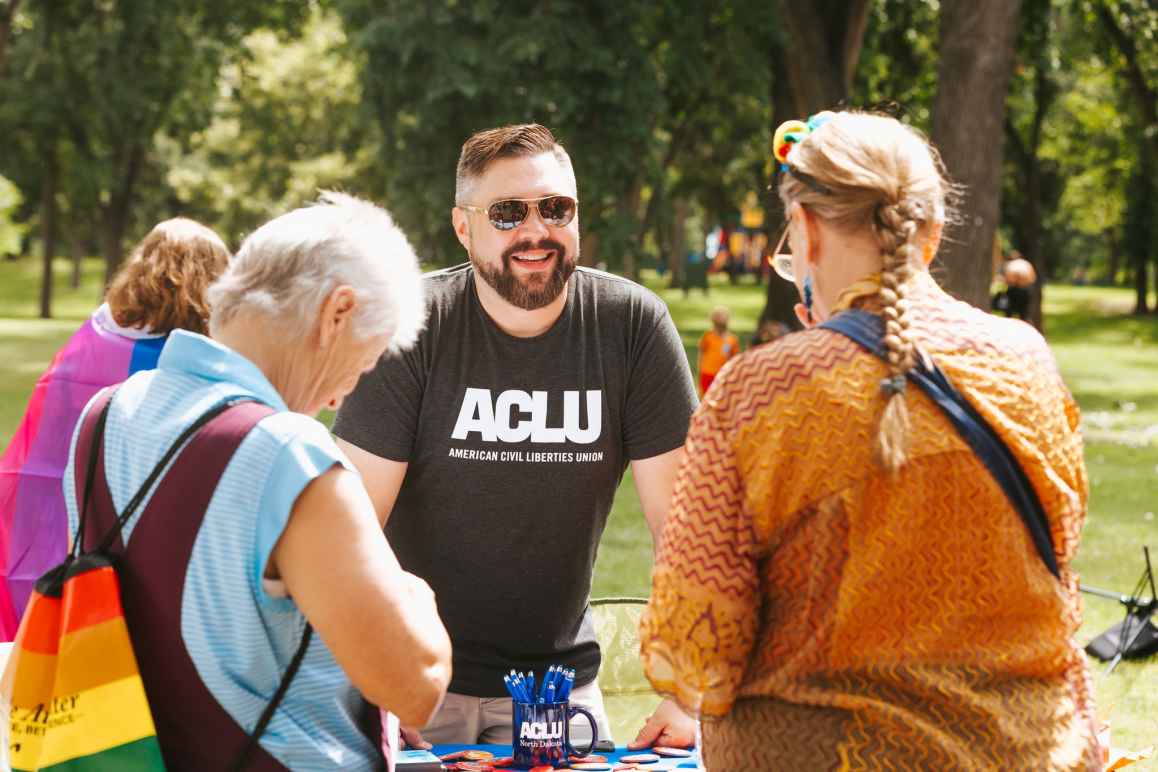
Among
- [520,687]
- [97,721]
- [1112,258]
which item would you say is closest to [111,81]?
[520,687]

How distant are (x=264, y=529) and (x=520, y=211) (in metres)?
1.61

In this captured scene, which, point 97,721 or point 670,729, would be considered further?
point 670,729

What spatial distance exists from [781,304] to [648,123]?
395 centimetres

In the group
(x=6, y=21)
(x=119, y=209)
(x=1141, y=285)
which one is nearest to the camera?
(x=6, y=21)

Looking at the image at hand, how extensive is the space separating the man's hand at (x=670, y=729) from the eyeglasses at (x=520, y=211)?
117cm

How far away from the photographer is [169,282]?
4.33 m

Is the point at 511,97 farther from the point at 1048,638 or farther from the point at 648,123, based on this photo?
the point at 1048,638

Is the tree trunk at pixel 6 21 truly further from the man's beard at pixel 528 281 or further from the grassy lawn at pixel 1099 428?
the man's beard at pixel 528 281

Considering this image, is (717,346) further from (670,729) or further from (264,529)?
(264,529)

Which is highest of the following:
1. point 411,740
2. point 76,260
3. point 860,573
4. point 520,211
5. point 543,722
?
point 520,211

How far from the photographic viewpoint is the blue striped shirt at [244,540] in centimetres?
206

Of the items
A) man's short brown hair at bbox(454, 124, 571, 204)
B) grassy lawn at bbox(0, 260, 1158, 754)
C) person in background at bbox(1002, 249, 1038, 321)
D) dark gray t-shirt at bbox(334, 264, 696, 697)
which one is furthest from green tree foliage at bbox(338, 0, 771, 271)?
dark gray t-shirt at bbox(334, 264, 696, 697)

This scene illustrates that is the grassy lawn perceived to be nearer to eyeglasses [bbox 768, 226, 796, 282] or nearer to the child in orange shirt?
the child in orange shirt

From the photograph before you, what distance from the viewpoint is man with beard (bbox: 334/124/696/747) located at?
11.1ft
